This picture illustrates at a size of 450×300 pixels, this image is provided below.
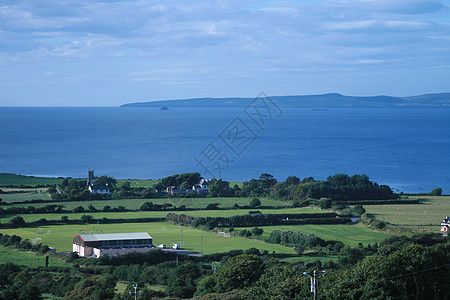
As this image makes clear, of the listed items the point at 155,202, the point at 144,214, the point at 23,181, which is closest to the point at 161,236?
the point at 144,214

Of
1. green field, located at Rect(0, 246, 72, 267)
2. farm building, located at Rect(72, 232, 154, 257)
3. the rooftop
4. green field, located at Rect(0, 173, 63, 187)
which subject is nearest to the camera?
green field, located at Rect(0, 246, 72, 267)

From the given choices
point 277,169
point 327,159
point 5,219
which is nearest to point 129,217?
point 5,219

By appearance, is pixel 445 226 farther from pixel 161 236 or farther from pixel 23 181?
pixel 23 181

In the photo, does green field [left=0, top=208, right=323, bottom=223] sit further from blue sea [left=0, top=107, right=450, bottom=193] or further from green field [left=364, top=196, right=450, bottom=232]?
blue sea [left=0, top=107, right=450, bottom=193]

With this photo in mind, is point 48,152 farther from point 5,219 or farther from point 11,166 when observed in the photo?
point 5,219

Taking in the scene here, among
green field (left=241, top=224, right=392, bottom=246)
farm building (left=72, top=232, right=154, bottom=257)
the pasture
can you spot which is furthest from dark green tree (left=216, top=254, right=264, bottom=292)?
the pasture

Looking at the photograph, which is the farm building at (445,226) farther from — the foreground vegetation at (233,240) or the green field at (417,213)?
the foreground vegetation at (233,240)

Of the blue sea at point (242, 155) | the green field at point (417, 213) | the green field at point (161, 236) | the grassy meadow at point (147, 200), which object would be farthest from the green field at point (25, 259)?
the blue sea at point (242, 155)
